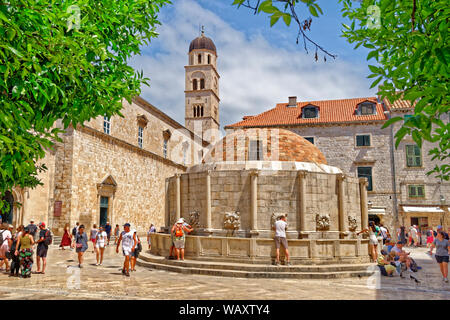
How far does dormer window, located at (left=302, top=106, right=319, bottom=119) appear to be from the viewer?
34.2 metres

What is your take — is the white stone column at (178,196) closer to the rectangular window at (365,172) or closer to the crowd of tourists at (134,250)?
the crowd of tourists at (134,250)

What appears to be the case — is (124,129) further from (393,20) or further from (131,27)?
(393,20)

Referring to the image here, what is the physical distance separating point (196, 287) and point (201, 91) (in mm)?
50395

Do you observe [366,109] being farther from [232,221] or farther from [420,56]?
[420,56]

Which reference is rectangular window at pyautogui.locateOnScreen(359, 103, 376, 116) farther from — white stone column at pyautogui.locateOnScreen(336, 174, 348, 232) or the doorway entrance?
the doorway entrance

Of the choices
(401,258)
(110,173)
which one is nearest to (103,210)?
(110,173)

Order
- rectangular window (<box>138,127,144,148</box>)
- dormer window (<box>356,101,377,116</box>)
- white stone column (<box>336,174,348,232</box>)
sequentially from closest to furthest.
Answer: white stone column (<box>336,174,348,232</box>) → dormer window (<box>356,101,377,116</box>) → rectangular window (<box>138,127,144,148</box>)

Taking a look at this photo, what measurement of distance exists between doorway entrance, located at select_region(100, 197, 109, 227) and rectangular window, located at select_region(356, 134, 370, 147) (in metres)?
21.5

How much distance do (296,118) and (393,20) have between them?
97.7 feet

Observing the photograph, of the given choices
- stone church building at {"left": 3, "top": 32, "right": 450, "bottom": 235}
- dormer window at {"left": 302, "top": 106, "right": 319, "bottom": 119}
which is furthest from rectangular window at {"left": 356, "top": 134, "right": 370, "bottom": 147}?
dormer window at {"left": 302, "top": 106, "right": 319, "bottom": 119}

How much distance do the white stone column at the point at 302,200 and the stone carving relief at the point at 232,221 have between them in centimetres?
211

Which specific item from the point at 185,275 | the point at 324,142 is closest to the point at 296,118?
the point at 324,142

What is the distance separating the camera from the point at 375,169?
3169 cm

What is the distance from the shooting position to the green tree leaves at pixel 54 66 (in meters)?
4.93
